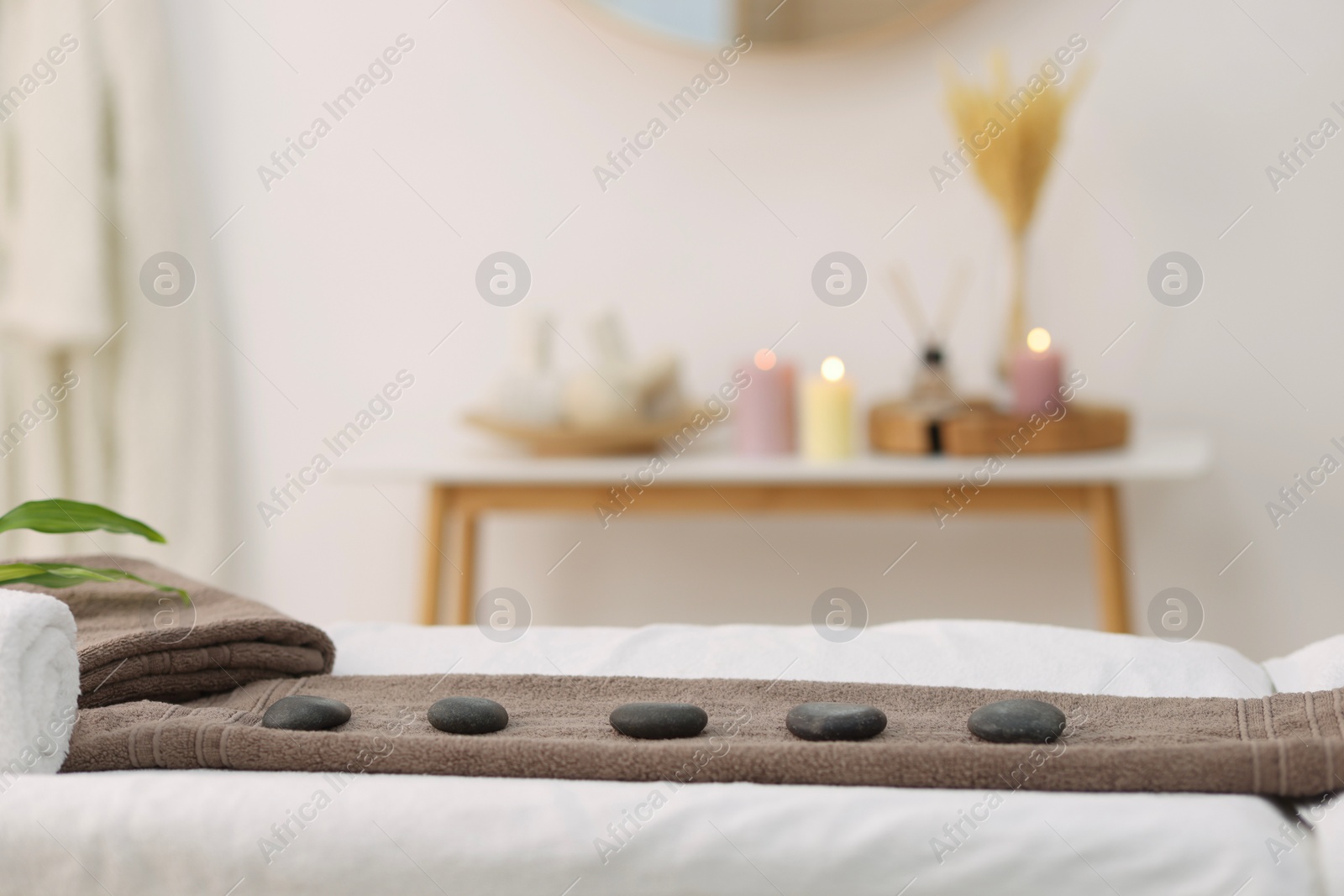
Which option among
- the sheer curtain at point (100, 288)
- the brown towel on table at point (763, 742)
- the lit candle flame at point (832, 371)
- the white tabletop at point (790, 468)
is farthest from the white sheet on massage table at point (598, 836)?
the sheer curtain at point (100, 288)

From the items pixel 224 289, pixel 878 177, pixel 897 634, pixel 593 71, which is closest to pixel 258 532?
pixel 224 289

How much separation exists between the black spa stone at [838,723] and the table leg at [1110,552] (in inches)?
40.9

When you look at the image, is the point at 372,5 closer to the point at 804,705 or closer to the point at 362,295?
the point at 362,295

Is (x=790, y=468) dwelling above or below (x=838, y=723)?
above

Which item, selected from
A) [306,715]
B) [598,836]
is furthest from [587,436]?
[598,836]

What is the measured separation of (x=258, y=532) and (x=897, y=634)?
1570 millimetres

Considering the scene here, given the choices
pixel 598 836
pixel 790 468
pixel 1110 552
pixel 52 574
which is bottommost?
pixel 598 836

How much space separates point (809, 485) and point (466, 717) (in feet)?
3.43

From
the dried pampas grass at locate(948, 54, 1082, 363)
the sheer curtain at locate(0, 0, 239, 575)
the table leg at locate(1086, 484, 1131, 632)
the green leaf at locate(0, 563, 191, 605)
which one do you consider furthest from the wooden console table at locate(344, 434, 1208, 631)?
the green leaf at locate(0, 563, 191, 605)

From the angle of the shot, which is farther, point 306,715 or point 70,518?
point 70,518

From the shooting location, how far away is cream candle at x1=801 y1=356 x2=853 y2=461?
1680 mm

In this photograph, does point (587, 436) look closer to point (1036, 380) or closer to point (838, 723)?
point (1036, 380)

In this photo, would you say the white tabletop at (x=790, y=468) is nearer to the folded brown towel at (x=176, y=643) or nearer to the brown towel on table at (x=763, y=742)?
the folded brown towel at (x=176, y=643)

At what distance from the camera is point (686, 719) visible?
2.13ft
